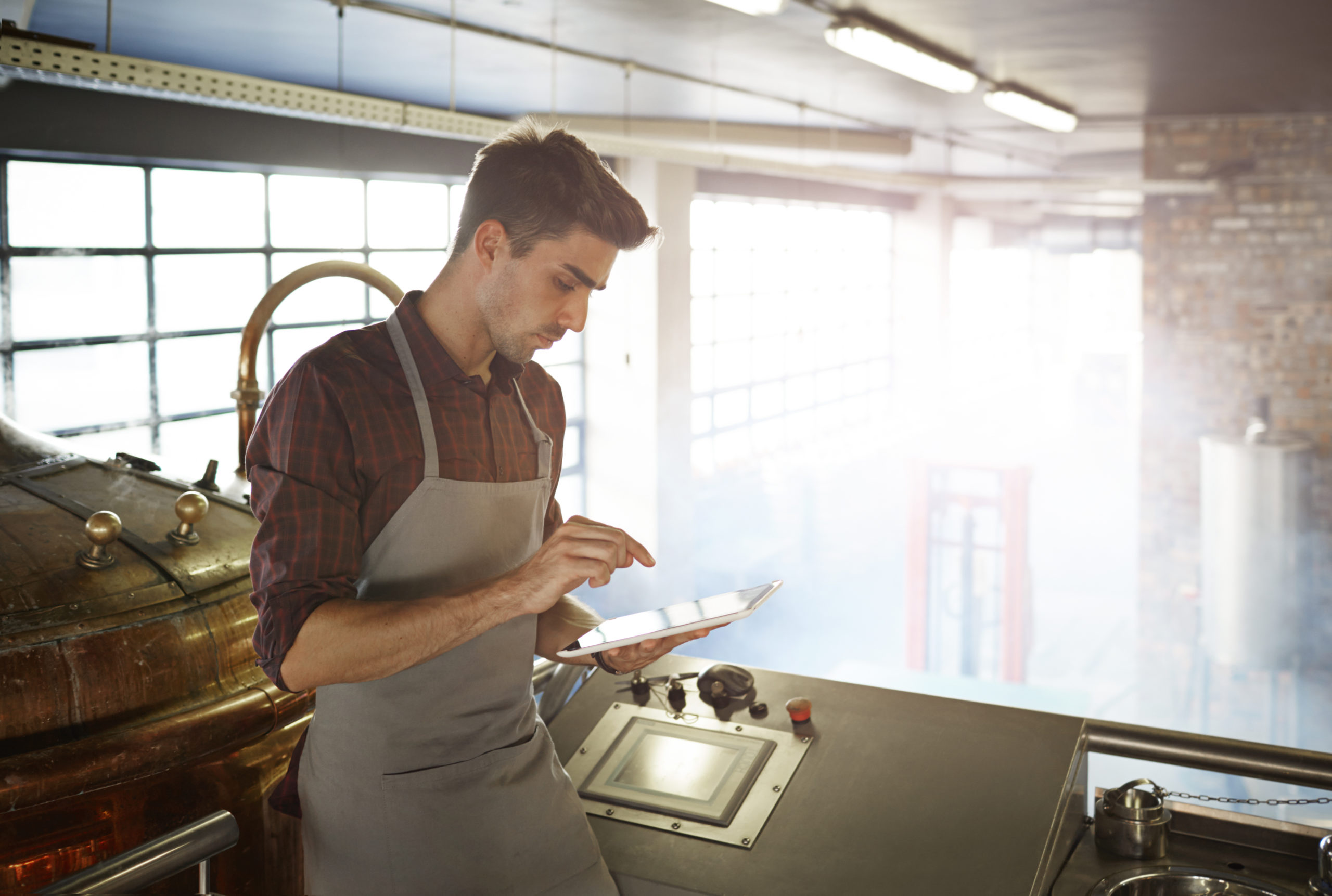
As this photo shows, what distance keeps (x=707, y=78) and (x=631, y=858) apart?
4.85m

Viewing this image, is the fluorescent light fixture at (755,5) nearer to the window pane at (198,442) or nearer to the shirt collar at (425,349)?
the shirt collar at (425,349)

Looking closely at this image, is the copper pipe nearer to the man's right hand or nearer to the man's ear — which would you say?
the man's right hand

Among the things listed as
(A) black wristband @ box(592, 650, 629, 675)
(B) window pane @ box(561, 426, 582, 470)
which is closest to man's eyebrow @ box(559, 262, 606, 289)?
(A) black wristband @ box(592, 650, 629, 675)

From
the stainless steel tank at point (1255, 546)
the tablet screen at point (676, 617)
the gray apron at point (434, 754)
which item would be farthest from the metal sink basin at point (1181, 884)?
the stainless steel tank at point (1255, 546)

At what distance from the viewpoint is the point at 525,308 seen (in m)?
1.49

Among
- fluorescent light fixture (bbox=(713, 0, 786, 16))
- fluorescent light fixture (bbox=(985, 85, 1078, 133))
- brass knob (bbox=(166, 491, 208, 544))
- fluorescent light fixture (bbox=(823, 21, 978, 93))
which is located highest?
fluorescent light fixture (bbox=(985, 85, 1078, 133))

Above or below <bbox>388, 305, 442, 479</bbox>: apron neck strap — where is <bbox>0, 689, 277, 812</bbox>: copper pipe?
below

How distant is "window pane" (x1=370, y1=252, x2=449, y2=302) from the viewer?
694cm

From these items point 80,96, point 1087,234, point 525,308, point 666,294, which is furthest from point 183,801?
point 1087,234

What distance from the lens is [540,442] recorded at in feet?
5.42

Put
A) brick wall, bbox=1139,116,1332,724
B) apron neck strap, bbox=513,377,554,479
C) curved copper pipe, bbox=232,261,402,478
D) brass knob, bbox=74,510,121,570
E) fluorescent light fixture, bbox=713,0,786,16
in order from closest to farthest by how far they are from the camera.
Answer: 1. apron neck strap, bbox=513,377,554,479
2. brass knob, bbox=74,510,121,570
3. curved copper pipe, bbox=232,261,402,478
4. fluorescent light fixture, bbox=713,0,786,16
5. brick wall, bbox=1139,116,1332,724

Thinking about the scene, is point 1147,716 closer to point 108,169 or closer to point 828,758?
point 828,758

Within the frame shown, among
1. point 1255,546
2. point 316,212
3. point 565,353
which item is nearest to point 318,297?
point 316,212

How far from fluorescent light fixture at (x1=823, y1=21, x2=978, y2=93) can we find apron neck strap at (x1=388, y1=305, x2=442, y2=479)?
3408 millimetres
